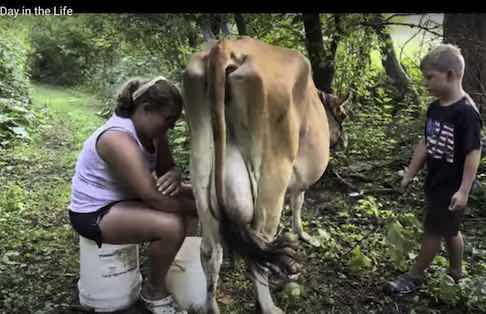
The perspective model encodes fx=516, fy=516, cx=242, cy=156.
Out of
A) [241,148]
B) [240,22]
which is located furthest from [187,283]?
[240,22]

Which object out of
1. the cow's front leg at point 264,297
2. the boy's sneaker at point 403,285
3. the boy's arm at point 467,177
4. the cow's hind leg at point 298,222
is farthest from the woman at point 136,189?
the boy's arm at point 467,177

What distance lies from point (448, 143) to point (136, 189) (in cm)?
166

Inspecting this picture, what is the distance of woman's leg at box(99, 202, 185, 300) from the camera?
2.63m

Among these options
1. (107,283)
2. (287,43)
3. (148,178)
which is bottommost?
(107,283)

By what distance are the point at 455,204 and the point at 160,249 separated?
1.56m

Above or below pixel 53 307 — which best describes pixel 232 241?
above

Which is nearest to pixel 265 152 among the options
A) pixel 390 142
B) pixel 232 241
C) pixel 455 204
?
pixel 232 241

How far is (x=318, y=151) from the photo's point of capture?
128 inches

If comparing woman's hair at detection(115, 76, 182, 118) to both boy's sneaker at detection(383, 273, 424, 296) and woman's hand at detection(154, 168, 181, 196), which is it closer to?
woman's hand at detection(154, 168, 181, 196)

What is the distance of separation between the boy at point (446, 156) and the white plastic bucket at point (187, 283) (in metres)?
1.12

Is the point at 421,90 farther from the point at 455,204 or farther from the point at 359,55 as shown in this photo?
the point at 455,204

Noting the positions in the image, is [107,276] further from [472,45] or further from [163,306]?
[472,45]

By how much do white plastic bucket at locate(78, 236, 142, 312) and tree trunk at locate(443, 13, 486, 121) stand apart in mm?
3368

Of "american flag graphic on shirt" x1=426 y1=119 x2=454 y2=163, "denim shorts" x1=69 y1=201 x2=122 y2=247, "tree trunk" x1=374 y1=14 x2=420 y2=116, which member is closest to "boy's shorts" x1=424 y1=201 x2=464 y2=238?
"american flag graphic on shirt" x1=426 y1=119 x2=454 y2=163
